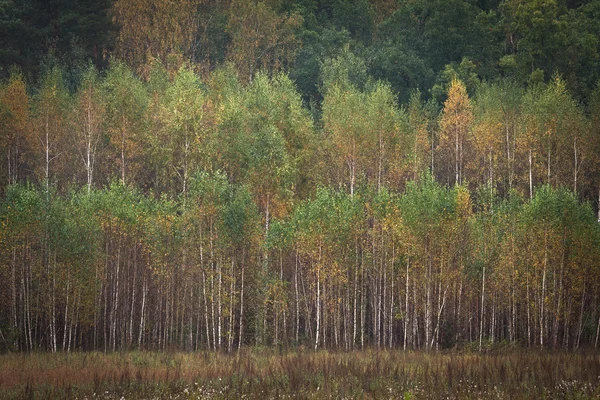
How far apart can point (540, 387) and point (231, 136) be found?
34.8 meters

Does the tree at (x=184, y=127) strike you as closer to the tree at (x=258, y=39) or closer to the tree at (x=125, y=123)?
the tree at (x=125, y=123)

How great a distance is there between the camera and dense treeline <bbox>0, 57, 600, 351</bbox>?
46.2 m

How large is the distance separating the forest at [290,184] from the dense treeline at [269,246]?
0.18 m

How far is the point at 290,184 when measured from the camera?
55938 mm

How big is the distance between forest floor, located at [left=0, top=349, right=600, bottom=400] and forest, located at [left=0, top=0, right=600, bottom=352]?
25.1 ft

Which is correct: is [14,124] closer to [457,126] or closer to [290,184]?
[290,184]

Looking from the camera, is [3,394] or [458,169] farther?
[458,169]

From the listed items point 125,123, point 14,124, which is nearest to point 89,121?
point 125,123

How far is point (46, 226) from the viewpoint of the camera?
4466 centimetres

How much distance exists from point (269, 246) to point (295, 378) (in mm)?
17656

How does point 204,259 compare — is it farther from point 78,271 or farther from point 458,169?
point 458,169

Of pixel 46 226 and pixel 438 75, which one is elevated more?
pixel 438 75

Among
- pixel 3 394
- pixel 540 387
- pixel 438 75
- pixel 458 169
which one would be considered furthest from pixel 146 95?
pixel 540 387

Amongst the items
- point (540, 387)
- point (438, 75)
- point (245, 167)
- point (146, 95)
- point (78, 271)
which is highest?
point (438, 75)
